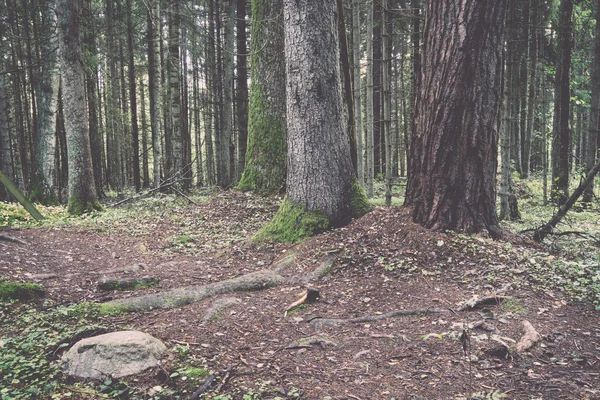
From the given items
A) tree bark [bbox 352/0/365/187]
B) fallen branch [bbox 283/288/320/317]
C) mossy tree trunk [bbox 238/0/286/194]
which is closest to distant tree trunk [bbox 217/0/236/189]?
tree bark [bbox 352/0/365/187]

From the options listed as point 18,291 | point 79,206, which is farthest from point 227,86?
point 18,291

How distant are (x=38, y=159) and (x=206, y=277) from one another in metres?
9.19

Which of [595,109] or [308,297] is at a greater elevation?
[595,109]

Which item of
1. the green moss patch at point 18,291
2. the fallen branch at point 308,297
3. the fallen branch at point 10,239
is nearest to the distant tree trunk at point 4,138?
the fallen branch at point 10,239

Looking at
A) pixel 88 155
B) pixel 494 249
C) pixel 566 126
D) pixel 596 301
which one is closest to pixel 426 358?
pixel 596 301

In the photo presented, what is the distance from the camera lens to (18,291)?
397 centimetres

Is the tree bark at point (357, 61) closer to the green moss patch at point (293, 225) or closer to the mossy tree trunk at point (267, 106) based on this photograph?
the mossy tree trunk at point (267, 106)

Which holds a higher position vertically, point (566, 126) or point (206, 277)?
point (566, 126)

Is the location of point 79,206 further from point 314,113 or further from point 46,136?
point 314,113

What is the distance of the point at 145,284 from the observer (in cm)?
475

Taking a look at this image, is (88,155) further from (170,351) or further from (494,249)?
(494,249)

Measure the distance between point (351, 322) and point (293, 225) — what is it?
8.40 feet

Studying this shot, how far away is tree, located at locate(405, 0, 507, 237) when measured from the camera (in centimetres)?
454

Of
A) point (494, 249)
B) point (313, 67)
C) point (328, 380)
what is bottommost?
point (328, 380)
